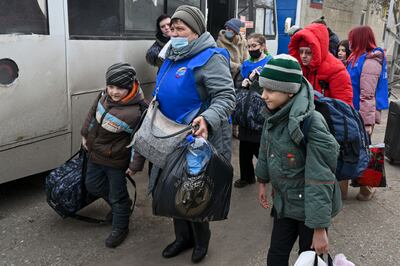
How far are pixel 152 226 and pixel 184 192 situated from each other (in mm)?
1235

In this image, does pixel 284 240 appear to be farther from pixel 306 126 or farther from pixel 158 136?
pixel 158 136

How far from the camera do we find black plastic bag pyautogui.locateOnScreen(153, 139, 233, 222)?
2461mm

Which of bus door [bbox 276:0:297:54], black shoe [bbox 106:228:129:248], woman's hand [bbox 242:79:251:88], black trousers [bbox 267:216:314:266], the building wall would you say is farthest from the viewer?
the building wall

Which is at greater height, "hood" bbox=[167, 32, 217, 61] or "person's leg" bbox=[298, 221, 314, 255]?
"hood" bbox=[167, 32, 217, 61]

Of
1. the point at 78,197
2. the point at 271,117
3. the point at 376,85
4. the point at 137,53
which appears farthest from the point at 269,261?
the point at 137,53

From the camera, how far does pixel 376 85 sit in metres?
4.13

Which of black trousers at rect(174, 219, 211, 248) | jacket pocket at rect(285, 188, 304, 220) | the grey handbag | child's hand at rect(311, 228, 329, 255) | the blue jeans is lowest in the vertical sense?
black trousers at rect(174, 219, 211, 248)

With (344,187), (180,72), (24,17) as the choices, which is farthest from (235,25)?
(180,72)

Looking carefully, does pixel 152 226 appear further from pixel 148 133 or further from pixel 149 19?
pixel 149 19

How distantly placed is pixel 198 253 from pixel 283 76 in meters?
1.51

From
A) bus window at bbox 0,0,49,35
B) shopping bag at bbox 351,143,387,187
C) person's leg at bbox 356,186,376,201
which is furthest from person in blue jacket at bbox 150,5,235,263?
person's leg at bbox 356,186,376,201

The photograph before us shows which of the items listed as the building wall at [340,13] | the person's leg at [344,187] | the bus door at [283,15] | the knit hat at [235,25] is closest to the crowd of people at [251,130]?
the person's leg at [344,187]

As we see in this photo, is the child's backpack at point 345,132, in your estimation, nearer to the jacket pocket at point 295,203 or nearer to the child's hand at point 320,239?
the jacket pocket at point 295,203

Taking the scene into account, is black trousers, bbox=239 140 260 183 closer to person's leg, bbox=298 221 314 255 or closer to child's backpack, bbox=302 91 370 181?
child's backpack, bbox=302 91 370 181
